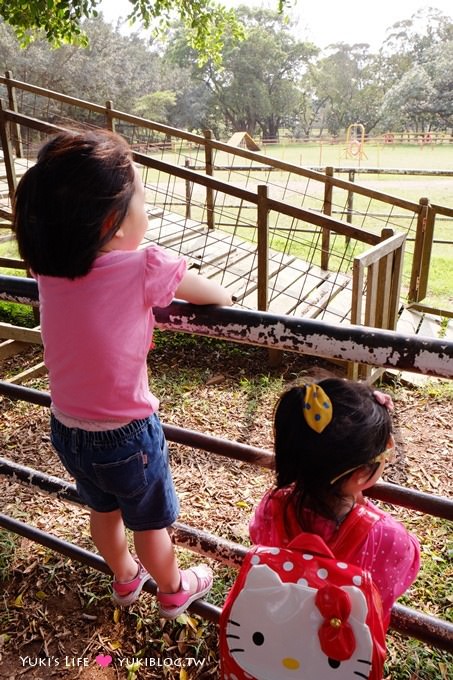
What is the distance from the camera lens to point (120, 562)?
1.59 meters

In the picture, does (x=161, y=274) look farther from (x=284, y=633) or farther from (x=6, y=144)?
(x=6, y=144)

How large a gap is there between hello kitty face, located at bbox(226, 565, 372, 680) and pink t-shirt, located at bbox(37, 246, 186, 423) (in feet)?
1.68

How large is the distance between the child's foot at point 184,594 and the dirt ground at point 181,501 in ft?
1.66

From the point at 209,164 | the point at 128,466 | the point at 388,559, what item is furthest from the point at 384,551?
the point at 209,164

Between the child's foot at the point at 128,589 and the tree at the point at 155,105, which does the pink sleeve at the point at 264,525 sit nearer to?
the child's foot at the point at 128,589

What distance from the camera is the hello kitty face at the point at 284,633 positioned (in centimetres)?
87

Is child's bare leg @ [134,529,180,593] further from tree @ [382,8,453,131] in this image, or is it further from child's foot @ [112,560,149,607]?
tree @ [382,8,453,131]

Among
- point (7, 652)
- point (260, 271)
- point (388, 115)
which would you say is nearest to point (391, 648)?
point (7, 652)

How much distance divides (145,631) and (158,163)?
13.6 feet

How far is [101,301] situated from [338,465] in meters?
0.60

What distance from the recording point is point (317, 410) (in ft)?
A: 3.25

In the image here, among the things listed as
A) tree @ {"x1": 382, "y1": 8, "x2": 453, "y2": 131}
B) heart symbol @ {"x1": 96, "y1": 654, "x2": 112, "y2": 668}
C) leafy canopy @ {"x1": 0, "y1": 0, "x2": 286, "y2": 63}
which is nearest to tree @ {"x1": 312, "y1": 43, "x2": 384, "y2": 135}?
tree @ {"x1": 382, "y1": 8, "x2": 453, "y2": 131}

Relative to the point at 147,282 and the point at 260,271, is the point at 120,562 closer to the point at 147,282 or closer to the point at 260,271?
the point at 147,282

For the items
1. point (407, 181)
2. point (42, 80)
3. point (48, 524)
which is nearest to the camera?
point (48, 524)
